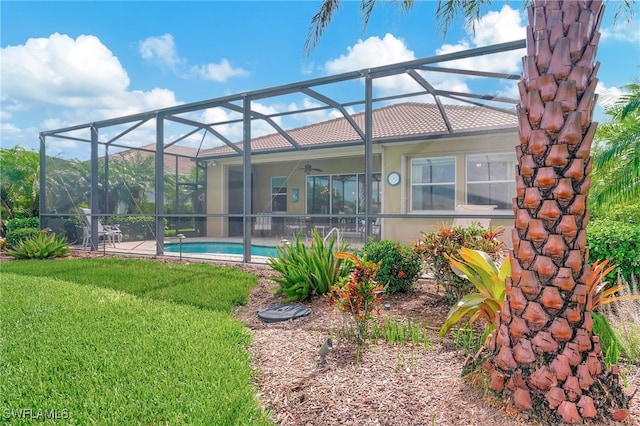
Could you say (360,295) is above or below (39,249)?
above

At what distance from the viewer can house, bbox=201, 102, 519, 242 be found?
8.52 meters

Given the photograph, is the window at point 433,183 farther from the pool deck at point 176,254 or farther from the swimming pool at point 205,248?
the swimming pool at point 205,248

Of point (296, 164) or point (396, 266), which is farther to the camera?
point (296, 164)

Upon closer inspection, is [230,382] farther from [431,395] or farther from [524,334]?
[524,334]

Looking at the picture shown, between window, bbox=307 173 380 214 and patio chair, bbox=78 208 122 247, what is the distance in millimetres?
5857

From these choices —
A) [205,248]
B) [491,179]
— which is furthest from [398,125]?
[205,248]

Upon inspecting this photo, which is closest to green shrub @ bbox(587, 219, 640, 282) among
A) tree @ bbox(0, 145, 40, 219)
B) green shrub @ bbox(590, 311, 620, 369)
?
green shrub @ bbox(590, 311, 620, 369)

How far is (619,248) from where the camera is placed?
4.27 meters

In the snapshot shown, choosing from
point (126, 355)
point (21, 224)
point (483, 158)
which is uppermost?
point (483, 158)

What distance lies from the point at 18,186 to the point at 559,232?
752 inches

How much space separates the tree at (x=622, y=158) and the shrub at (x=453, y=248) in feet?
10.6

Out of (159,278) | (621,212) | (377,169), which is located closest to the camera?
(159,278)

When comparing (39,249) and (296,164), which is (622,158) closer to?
(296,164)

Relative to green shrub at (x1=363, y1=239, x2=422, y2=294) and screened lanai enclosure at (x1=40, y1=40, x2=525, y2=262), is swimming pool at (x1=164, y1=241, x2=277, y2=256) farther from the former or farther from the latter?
green shrub at (x1=363, y1=239, x2=422, y2=294)
